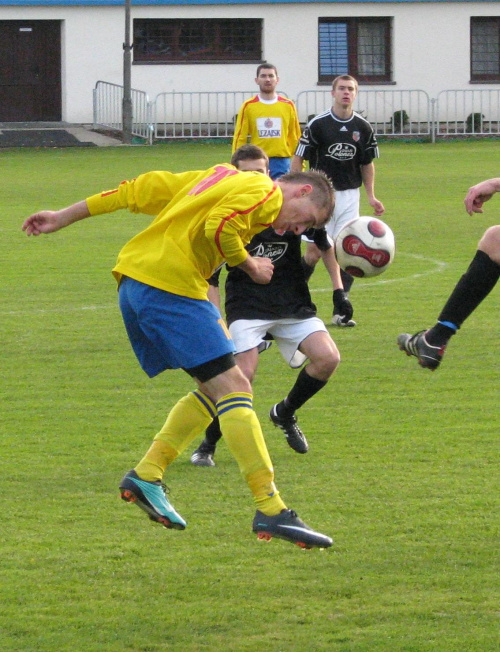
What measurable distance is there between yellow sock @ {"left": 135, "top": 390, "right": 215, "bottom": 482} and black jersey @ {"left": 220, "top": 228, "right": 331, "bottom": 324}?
1449 mm

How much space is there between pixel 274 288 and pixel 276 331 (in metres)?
0.24

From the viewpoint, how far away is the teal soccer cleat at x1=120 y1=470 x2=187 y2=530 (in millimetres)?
5105

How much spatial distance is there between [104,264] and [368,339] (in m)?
4.71

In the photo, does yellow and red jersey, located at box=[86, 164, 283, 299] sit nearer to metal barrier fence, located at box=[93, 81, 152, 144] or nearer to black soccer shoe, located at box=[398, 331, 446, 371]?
black soccer shoe, located at box=[398, 331, 446, 371]

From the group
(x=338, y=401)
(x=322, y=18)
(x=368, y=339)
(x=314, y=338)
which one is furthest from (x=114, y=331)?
(x=322, y=18)

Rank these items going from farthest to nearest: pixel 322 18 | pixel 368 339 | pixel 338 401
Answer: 1. pixel 322 18
2. pixel 368 339
3. pixel 338 401

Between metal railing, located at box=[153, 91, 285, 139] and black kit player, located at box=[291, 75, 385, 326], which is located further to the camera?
metal railing, located at box=[153, 91, 285, 139]

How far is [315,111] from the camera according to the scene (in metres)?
35.3

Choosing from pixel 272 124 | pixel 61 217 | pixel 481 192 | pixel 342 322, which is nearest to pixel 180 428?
pixel 61 217

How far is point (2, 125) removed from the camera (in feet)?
111

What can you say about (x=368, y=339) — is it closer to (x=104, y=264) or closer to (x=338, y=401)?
(x=338, y=401)

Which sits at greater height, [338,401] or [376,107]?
[376,107]

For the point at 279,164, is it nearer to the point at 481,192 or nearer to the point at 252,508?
the point at 481,192

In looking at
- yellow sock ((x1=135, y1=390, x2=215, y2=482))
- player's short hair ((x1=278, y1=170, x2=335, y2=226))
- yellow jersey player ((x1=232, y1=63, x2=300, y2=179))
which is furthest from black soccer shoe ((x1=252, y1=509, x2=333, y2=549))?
yellow jersey player ((x1=232, y1=63, x2=300, y2=179))
